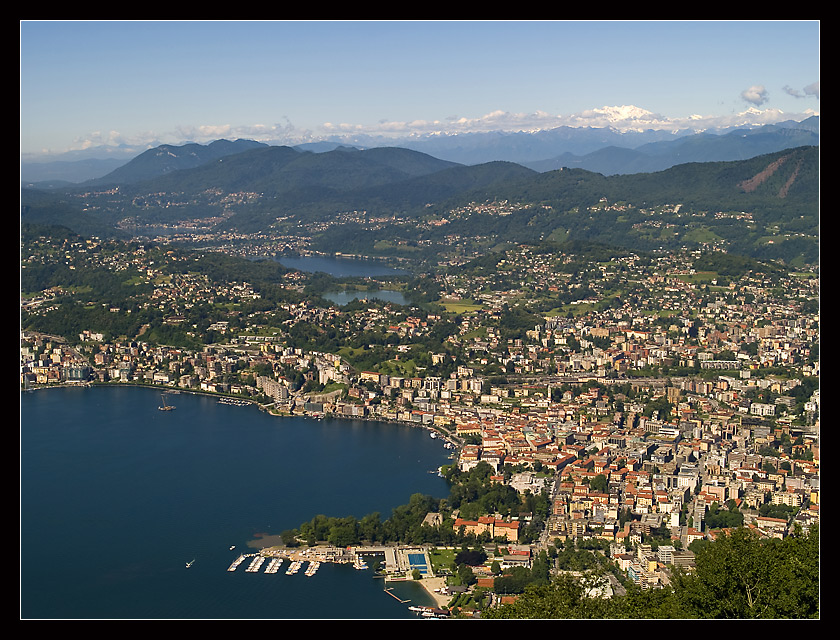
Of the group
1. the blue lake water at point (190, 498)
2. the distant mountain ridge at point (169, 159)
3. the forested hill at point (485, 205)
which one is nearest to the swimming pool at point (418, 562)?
the blue lake water at point (190, 498)

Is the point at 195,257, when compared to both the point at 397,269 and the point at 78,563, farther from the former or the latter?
the point at 78,563

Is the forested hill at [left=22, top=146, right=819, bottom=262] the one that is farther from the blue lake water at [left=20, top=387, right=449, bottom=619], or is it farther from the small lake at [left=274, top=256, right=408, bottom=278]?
the blue lake water at [left=20, top=387, right=449, bottom=619]

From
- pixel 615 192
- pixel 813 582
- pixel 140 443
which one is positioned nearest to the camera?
pixel 813 582

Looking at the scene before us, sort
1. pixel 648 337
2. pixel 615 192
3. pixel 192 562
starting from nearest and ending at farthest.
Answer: pixel 192 562
pixel 648 337
pixel 615 192

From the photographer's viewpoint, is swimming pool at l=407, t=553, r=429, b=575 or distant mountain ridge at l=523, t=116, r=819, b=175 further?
distant mountain ridge at l=523, t=116, r=819, b=175

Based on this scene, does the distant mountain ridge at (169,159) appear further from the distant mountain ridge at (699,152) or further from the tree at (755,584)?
the tree at (755,584)

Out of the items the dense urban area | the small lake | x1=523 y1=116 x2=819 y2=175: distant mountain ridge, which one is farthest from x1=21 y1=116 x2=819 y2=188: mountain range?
the dense urban area
